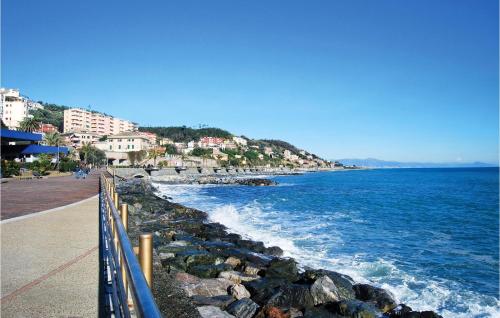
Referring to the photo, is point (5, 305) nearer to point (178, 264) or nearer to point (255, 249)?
point (178, 264)

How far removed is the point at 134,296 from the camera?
5.54ft

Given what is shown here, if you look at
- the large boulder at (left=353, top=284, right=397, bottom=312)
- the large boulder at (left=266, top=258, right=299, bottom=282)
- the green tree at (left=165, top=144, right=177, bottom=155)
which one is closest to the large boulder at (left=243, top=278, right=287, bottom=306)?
the large boulder at (left=266, top=258, right=299, bottom=282)

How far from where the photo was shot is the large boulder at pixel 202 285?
7.48 m

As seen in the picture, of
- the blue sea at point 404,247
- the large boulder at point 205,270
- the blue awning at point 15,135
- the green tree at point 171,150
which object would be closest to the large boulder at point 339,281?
the blue sea at point 404,247

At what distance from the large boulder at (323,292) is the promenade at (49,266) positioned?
4.76 m

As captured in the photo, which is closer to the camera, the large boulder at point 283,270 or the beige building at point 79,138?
the large boulder at point 283,270

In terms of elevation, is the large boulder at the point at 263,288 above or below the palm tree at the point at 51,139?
below

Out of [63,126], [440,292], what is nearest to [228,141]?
[63,126]

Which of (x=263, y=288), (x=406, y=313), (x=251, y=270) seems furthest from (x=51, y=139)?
(x=406, y=313)

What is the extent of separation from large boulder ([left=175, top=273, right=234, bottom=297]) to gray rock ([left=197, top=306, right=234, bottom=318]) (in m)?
1.00

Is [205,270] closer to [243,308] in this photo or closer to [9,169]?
[243,308]

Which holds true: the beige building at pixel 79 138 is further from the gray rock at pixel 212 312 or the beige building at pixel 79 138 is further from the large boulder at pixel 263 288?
the gray rock at pixel 212 312

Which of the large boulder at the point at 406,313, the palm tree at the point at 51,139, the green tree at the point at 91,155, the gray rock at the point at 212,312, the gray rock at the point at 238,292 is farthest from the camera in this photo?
the green tree at the point at 91,155

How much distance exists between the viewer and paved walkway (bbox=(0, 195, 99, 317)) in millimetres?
4391
